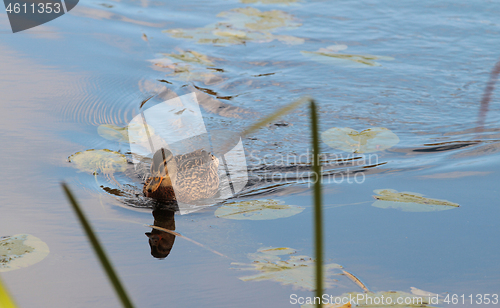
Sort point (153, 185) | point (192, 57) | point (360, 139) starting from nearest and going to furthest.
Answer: point (153, 185) → point (360, 139) → point (192, 57)

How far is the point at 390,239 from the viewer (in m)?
2.31

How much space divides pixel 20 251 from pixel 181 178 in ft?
4.31

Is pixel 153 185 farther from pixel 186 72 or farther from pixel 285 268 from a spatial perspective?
pixel 186 72

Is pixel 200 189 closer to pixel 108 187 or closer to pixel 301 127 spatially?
pixel 108 187

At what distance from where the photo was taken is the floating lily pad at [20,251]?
204cm

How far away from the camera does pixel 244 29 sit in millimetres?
6098

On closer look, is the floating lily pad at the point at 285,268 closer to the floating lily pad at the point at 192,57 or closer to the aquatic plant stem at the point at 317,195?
the aquatic plant stem at the point at 317,195

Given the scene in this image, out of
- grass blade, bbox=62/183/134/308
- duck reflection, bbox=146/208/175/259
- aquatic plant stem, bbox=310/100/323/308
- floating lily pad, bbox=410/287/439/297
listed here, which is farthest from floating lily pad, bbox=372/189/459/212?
grass blade, bbox=62/183/134/308

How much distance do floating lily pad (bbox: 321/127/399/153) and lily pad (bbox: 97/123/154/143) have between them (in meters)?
1.71

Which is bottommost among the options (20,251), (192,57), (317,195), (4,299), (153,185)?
(153,185)

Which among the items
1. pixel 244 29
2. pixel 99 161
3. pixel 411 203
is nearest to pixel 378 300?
pixel 411 203

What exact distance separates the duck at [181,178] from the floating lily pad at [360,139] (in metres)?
1.10

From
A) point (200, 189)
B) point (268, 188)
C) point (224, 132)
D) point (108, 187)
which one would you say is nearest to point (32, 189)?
point (108, 187)

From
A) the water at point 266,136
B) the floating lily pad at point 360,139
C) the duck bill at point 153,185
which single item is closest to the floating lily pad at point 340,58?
Answer: the water at point 266,136
